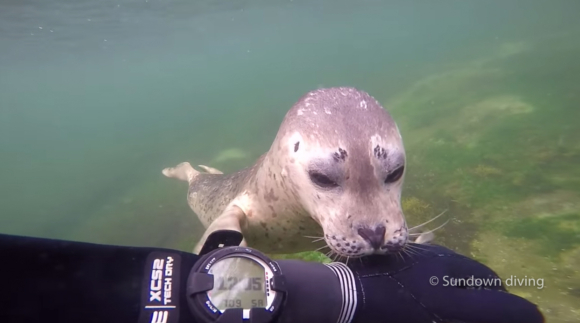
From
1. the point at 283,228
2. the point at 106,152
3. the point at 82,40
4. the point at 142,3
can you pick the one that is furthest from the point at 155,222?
the point at 82,40

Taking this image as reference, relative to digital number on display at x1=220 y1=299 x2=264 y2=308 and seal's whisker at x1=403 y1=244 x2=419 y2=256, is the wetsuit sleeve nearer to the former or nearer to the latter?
digital number on display at x1=220 y1=299 x2=264 y2=308

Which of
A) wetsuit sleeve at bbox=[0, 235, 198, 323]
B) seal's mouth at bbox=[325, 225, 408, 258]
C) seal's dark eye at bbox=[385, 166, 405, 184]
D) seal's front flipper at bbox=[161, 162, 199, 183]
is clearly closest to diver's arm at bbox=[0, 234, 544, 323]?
wetsuit sleeve at bbox=[0, 235, 198, 323]

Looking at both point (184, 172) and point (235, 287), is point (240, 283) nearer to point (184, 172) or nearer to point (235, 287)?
point (235, 287)

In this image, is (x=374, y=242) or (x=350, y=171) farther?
(x=350, y=171)

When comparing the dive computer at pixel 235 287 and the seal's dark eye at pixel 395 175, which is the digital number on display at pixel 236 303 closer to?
the dive computer at pixel 235 287

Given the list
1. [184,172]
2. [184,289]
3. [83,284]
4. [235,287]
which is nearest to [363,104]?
[235,287]

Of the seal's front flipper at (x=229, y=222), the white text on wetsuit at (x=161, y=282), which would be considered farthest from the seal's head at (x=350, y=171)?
the white text on wetsuit at (x=161, y=282)
